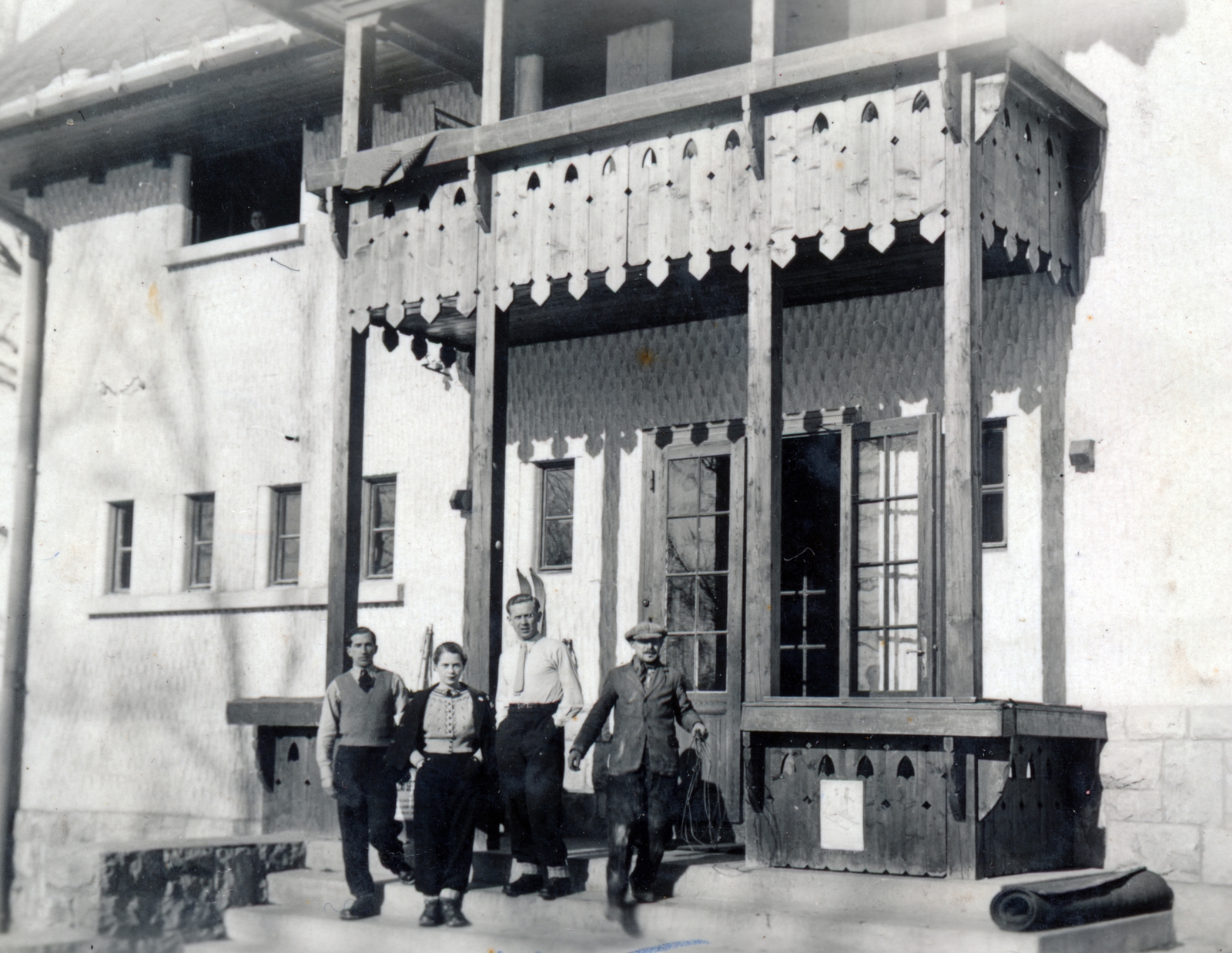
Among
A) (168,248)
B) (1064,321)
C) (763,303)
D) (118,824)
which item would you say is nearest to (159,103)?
(168,248)

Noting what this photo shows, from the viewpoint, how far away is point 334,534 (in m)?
12.2

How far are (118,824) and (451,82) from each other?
733cm

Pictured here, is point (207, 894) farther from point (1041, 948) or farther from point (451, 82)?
point (451, 82)

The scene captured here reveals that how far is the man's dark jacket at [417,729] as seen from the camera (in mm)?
10367

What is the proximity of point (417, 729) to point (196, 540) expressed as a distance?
21.1 feet

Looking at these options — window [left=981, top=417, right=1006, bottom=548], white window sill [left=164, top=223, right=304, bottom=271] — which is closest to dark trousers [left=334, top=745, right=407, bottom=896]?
window [left=981, top=417, right=1006, bottom=548]

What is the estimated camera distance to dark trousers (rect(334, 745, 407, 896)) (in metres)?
10.6

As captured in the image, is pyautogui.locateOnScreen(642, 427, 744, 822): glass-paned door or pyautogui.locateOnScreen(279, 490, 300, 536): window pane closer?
pyautogui.locateOnScreen(642, 427, 744, 822): glass-paned door

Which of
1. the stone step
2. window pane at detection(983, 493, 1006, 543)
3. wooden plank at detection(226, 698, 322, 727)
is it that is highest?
window pane at detection(983, 493, 1006, 543)

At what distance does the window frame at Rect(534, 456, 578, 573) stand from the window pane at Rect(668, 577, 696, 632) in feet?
3.36

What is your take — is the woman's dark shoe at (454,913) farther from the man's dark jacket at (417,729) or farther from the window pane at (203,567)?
the window pane at (203,567)

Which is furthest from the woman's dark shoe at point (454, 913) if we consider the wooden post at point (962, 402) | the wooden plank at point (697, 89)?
the wooden plank at point (697, 89)

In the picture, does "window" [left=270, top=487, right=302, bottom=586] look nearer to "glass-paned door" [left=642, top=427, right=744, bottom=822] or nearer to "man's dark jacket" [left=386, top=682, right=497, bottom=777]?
"glass-paned door" [left=642, top=427, right=744, bottom=822]

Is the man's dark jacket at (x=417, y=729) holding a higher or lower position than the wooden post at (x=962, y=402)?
lower
